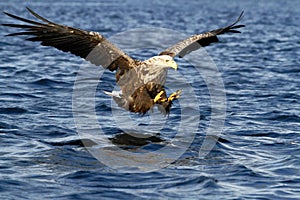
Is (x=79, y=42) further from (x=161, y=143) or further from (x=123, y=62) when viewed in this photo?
(x=161, y=143)

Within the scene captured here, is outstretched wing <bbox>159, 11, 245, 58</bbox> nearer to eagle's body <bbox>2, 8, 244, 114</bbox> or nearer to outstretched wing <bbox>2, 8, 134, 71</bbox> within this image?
eagle's body <bbox>2, 8, 244, 114</bbox>

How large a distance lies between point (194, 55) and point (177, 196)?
14.3 m

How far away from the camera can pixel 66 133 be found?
1034 cm

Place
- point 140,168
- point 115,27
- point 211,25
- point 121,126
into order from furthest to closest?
point 211,25 < point 115,27 < point 121,126 < point 140,168

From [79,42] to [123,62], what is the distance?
81cm

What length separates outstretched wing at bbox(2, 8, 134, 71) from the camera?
9.57 m

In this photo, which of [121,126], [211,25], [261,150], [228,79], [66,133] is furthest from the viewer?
[211,25]

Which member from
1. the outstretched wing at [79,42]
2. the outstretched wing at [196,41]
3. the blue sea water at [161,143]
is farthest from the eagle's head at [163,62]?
the blue sea water at [161,143]

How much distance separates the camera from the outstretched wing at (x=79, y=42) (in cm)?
957

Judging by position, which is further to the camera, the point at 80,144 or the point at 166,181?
the point at 80,144

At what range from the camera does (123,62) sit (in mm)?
10078

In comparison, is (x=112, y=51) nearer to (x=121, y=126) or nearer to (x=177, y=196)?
(x=121, y=126)

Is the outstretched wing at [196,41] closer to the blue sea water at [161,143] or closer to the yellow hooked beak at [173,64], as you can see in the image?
the yellow hooked beak at [173,64]

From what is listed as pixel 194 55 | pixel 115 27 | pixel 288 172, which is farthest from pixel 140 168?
pixel 115 27
